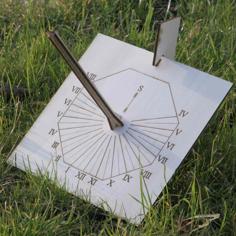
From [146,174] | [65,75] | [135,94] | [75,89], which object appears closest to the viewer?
[146,174]

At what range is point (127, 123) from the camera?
1982 mm

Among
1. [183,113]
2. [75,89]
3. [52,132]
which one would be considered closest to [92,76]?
[75,89]

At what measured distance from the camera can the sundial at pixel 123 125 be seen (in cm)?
188

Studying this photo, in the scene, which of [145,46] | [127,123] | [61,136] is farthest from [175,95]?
[145,46]

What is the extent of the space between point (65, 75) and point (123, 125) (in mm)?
434

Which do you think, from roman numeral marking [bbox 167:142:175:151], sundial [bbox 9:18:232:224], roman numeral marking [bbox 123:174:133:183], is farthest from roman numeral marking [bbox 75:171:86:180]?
roman numeral marking [bbox 167:142:175:151]

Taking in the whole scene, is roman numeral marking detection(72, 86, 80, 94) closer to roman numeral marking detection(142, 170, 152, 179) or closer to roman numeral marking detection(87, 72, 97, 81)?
roman numeral marking detection(87, 72, 97, 81)

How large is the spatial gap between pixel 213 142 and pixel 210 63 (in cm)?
41

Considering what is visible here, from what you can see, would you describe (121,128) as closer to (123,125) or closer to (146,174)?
(123,125)

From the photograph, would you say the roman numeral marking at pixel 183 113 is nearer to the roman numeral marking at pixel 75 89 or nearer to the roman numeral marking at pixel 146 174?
the roman numeral marking at pixel 146 174

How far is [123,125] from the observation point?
198cm

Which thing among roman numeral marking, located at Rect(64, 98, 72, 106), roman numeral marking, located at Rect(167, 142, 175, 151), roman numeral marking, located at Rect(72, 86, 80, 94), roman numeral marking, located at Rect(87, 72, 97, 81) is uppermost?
roman numeral marking, located at Rect(87, 72, 97, 81)

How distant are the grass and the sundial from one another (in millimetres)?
51

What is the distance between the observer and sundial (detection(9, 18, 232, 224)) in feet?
6.17
